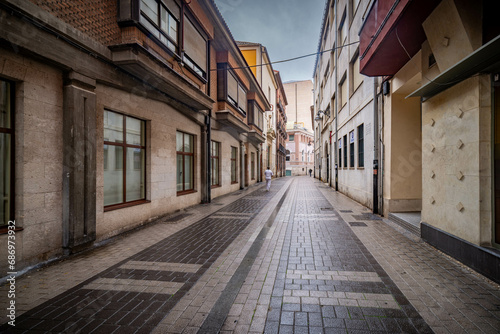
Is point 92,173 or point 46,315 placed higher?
point 92,173

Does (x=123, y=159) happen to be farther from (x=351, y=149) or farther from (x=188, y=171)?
(x=351, y=149)

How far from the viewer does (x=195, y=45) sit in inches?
393

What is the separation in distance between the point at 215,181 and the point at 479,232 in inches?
461

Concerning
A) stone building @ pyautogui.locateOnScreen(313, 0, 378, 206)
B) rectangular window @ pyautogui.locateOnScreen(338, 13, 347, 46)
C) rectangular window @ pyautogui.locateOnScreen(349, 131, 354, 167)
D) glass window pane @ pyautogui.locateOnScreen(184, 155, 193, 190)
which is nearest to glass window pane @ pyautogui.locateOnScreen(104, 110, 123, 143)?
glass window pane @ pyautogui.locateOnScreen(184, 155, 193, 190)

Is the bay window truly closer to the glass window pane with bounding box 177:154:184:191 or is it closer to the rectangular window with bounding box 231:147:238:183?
the glass window pane with bounding box 177:154:184:191

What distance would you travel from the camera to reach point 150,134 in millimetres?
7824

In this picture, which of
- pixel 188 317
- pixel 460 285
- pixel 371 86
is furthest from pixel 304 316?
pixel 371 86

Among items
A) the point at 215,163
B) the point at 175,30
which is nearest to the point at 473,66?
the point at 175,30

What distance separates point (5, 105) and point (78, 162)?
1.40 metres

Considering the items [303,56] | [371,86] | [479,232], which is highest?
[303,56]

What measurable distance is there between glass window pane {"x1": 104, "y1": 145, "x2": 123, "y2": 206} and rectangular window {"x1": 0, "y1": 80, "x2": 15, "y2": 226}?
2160mm

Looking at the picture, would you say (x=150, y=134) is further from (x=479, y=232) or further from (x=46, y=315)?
(x=479, y=232)

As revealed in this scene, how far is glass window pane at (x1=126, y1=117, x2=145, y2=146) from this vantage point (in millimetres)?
7150

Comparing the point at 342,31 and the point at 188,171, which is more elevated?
the point at 342,31
